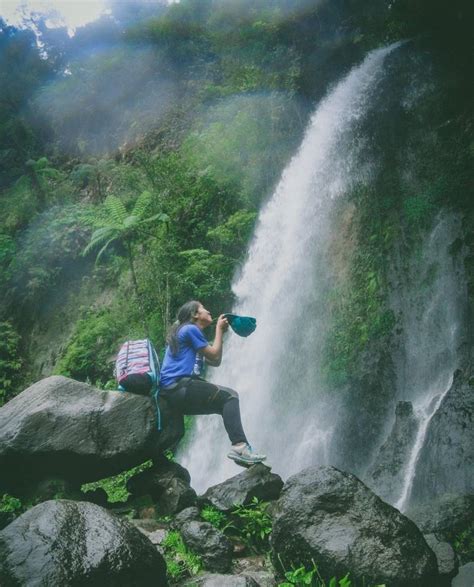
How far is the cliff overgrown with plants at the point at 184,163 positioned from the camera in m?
9.59

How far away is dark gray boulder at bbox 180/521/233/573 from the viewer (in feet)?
13.1

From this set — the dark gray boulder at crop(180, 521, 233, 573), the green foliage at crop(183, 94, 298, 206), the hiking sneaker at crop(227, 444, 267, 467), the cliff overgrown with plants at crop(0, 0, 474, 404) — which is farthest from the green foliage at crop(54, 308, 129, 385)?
the dark gray boulder at crop(180, 521, 233, 573)

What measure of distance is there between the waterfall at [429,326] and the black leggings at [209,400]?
3.17m

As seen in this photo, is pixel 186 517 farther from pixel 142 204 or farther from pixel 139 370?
pixel 142 204

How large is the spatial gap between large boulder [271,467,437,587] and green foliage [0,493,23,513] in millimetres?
3009

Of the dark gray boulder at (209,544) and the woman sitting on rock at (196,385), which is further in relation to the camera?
the woman sitting on rock at (196,385)

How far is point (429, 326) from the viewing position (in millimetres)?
7973

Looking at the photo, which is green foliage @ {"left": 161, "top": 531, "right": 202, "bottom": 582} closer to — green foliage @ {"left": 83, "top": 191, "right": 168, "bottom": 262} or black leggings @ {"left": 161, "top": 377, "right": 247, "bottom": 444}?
black leggings @ {"left": 161, "top": 377, "right": 247, "bottom": 444}

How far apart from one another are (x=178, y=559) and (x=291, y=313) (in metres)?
6.03

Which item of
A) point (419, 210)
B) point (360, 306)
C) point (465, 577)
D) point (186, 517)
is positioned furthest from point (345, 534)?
point (419, 210)

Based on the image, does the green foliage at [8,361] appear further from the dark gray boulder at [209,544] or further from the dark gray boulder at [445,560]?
the dark gray boulder at [445,560]

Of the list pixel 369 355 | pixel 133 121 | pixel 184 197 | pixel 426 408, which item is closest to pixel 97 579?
pixel 426 408

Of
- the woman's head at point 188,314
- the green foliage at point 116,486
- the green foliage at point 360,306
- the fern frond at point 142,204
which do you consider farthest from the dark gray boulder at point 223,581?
the fern frond at point 142,204

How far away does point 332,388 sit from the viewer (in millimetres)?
8289
